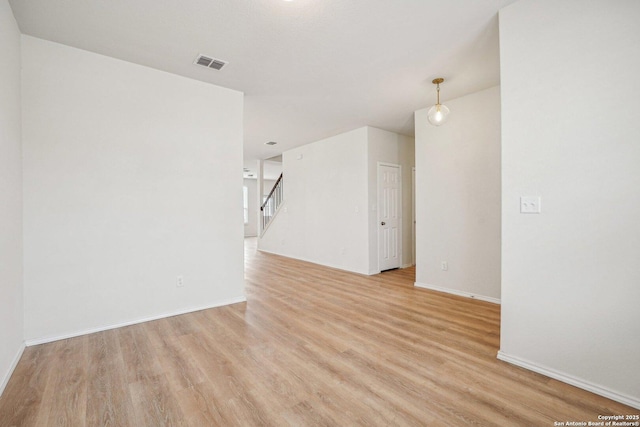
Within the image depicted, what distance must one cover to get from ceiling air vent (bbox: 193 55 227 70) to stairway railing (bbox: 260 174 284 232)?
16.1 ft

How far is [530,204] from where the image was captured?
2119 mm

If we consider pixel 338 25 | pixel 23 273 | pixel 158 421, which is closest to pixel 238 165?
pixel 338 25

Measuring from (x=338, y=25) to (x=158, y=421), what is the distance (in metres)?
3.14

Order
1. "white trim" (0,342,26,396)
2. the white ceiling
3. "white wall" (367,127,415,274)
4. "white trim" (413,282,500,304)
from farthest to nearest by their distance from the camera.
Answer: "white wall" (367,127,415,274)
"white trim" (413,282,500,304)
the white ceiling
"white trim" (0,342,26,396)

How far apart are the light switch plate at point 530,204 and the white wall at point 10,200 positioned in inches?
149

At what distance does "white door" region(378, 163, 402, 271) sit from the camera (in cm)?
553

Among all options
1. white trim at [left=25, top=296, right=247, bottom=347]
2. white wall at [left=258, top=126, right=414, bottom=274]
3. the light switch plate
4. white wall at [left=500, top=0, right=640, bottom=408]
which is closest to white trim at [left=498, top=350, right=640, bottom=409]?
white wall at [left=500, top=0, right=640, bottom=408]

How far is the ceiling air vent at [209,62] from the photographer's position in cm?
294

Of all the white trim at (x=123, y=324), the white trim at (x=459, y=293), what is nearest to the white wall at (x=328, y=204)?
the white trim at (x=459, y=293)

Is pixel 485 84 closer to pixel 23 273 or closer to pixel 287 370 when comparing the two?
pixel 287 370

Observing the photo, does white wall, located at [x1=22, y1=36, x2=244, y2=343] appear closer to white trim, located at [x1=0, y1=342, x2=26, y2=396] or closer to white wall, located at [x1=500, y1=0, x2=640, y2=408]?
white trim, located at [x1=0, y1=342, x2=26, y2=396]

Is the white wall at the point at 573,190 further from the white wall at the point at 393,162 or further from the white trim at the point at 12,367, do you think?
the white trim at the point at 12,367

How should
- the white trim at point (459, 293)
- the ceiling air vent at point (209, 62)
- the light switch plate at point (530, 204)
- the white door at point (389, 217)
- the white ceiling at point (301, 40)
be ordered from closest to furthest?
the light switch plate at point (530, 204) < the white ceiling at point (301, 40) < the ceiling air vent at point (209, 62) < the white trim at point (459, 293) < the white door at point (389, 217)

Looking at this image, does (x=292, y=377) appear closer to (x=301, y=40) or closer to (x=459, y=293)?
(x=301, y=40)
